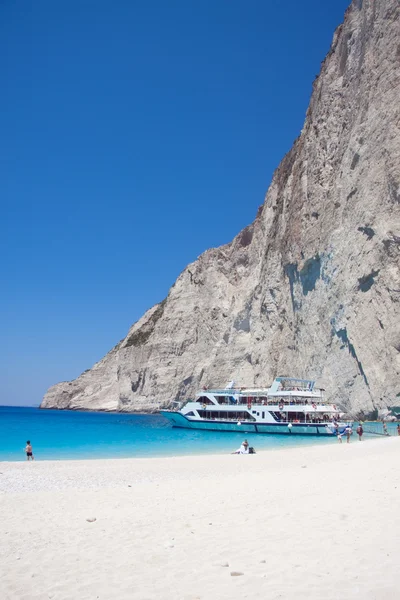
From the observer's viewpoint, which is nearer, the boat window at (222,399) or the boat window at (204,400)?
the boat window at (222,399)

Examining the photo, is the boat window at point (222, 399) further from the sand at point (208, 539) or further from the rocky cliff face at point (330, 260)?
the sand at point (208, 539)

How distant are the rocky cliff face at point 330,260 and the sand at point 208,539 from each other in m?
32.0

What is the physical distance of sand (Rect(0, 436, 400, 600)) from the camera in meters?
5.06

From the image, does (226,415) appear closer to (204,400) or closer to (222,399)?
(222,399)

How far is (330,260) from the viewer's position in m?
49.5

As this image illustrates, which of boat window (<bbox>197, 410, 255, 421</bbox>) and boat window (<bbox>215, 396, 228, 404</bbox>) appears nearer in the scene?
boat window (<bbox>197, 410, 255, 421</bbox>)

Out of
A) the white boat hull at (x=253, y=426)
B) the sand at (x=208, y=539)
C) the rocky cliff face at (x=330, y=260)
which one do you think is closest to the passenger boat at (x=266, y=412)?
the white boat hull at (x=253, y=426)

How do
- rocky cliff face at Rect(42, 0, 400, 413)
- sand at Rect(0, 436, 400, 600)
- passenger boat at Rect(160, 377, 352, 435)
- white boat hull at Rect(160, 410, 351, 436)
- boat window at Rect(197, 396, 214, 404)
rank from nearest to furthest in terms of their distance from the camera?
1. sand at Rect(0, 436, 400, 600)
2. white boat hull at Rect(160, 410, 351, 436)
3. passenger boat at Rect(160, 377, 352, 435)
4. rocky cliff face at Rect(42, 0, 400, 413)
5. boat window at Rect(197, 396, 214, 404)

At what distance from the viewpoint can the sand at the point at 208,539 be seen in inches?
199

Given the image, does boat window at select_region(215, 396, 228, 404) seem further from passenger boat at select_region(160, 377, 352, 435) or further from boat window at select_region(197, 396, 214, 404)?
boat window at select_region(197, 396, 214, 404)

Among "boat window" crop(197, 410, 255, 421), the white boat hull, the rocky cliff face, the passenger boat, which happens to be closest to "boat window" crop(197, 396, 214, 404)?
the passenger boat

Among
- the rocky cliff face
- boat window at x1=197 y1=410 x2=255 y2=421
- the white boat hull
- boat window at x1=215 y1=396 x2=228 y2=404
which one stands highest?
the rocky cliff face

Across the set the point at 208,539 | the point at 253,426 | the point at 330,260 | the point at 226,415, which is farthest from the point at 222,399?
the point at 208,539

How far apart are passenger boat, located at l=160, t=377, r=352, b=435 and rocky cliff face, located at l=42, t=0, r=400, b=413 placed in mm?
4678
